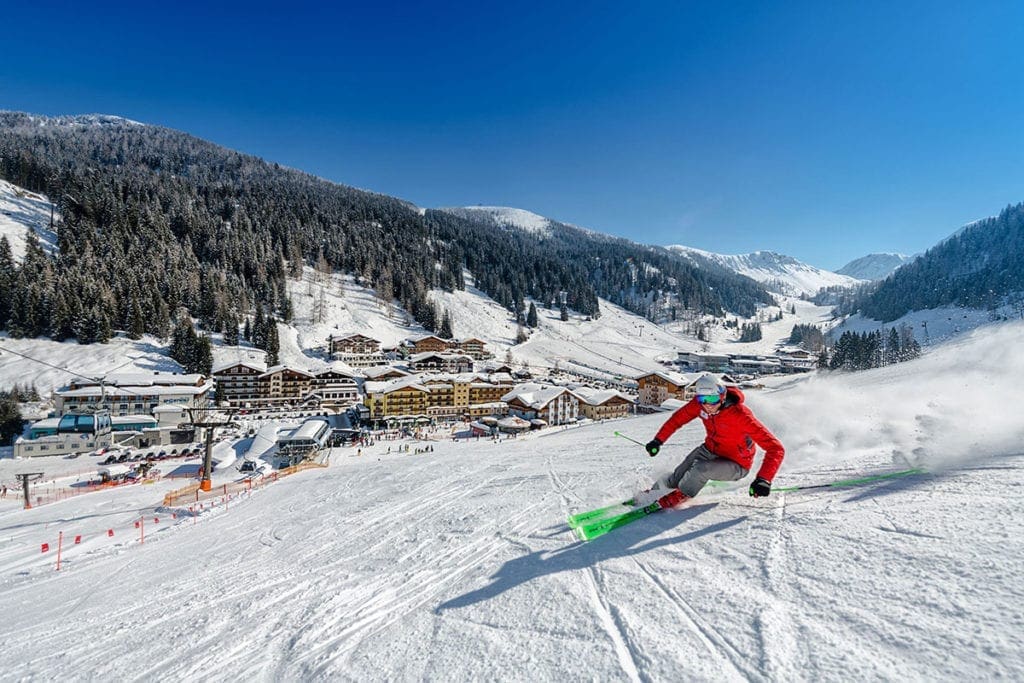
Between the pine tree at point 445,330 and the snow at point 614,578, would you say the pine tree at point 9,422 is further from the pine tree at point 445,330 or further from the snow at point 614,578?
the pine tree at point 445,330

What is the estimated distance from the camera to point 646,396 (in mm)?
61969

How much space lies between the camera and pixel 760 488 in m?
4.98

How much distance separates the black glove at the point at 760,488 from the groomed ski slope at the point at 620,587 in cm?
37

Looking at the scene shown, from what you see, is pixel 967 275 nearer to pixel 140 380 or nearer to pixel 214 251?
pixel 140 380

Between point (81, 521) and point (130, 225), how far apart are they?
87804 millimetres

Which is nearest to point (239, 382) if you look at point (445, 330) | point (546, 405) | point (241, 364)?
point (241, 364)

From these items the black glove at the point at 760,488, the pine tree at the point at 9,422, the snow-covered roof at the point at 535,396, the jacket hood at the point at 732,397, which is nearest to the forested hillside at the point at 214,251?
the pine tree at the point at 9,422

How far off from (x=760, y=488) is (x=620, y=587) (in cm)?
214

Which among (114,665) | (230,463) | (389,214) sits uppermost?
(389,214)

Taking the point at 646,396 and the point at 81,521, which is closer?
the point at 81,521

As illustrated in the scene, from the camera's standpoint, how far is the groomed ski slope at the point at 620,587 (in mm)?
3086

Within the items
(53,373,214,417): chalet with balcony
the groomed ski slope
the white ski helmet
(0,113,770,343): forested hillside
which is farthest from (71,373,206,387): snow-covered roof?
the white ski helmet

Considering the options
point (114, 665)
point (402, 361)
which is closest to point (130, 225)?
point (402, 361)

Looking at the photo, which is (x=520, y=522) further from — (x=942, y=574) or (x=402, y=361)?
(x=402, y=361)
